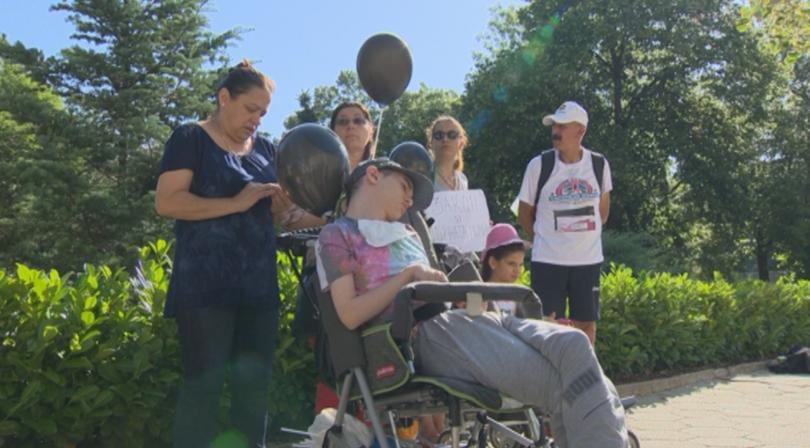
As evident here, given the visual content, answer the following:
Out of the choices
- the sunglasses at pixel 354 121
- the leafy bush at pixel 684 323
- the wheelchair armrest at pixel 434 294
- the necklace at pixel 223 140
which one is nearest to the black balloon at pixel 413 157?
the sunglasses at pixel 354 121

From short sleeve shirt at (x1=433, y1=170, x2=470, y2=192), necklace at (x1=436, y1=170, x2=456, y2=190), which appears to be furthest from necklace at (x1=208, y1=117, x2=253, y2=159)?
necklace at (x1=436, y1=170, x2=456, y2=190)

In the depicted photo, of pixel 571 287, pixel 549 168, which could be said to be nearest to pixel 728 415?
pixel 571 287

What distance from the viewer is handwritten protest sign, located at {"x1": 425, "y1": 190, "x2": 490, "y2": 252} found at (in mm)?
4293

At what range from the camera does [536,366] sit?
247cm

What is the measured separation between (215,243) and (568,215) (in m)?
2.51

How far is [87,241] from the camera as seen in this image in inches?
873

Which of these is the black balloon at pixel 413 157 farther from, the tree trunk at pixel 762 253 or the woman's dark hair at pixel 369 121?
the tree trunk at pixel 762 253

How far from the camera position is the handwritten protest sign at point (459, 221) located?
4.29 m

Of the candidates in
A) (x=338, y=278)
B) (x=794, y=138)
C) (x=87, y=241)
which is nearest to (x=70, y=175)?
(x=87, y=241)

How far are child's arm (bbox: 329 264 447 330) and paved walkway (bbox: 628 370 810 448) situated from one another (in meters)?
2.84

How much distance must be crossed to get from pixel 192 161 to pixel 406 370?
1.22 meters

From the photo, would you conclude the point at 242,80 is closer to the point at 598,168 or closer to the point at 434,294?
the point at 434,294

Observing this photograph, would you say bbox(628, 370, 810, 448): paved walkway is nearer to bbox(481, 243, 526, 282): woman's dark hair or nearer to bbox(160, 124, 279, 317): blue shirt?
bbox(481, 243, 526, 282): woman's dark hair

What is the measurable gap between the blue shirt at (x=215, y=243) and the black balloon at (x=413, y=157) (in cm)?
90
